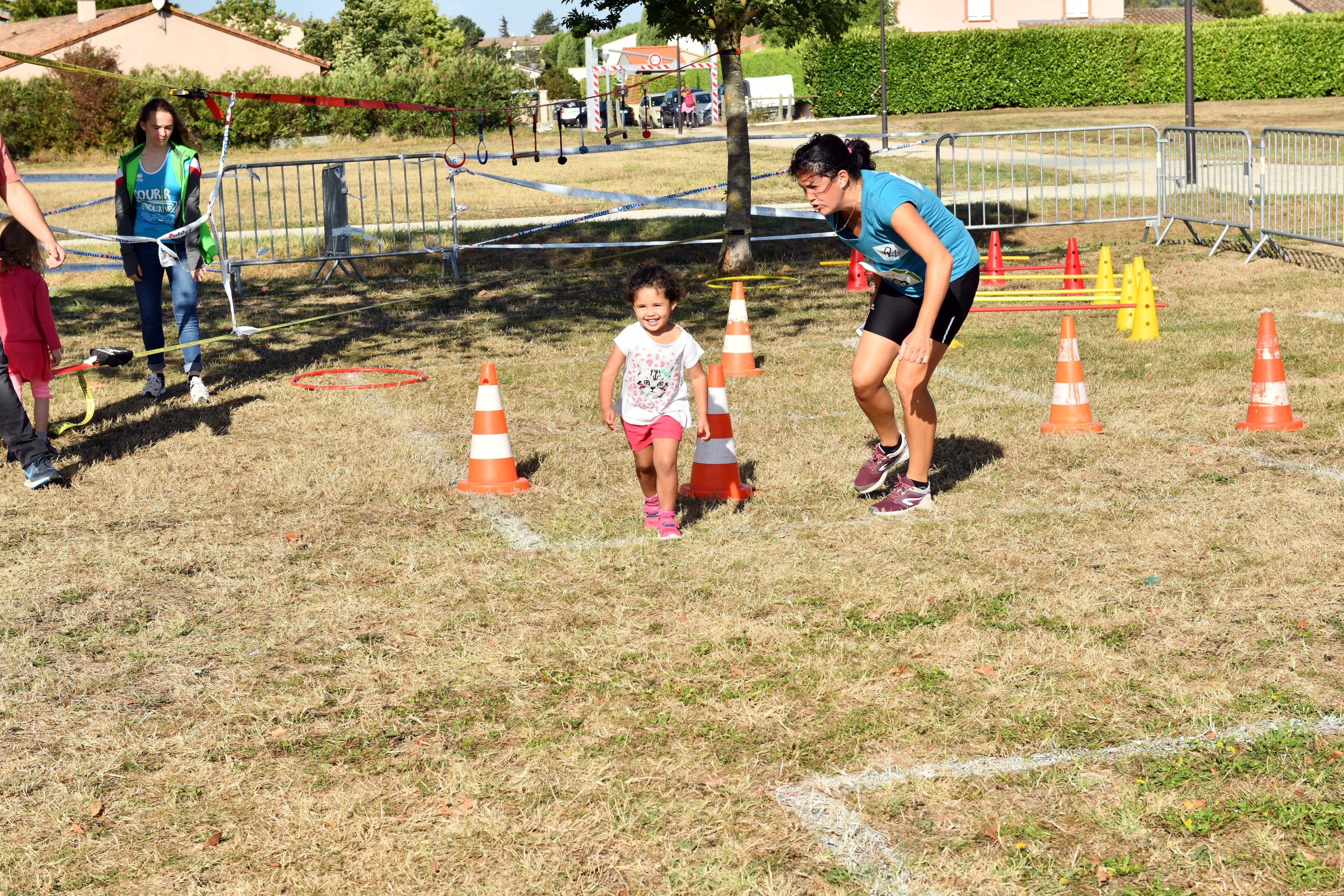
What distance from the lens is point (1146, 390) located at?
28.8ft

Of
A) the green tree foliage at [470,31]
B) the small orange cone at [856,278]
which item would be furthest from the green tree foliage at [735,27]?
the green tree foliage at [470,31]

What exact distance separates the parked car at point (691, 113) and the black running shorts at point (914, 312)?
4523 centimetres

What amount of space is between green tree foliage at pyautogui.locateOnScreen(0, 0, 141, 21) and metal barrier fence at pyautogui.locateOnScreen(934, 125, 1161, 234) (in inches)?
2405

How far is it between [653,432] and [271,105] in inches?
1813

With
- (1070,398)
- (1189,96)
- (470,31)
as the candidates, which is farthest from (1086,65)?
(470,31)

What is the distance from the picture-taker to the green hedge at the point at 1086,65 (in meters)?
45.1

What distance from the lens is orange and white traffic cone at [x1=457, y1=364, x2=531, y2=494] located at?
698 cm

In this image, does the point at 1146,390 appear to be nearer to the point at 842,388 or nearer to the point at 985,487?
the point at 842,388

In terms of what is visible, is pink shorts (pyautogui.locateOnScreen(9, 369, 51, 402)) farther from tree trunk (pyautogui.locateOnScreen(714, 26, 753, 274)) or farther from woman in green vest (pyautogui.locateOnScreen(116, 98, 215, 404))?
tree trunk (pyautogui.locateOnScreen(714, 26, 753, 274))

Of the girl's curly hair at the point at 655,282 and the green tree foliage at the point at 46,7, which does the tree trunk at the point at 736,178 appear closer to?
the girl's curly hair at the point at 655,282

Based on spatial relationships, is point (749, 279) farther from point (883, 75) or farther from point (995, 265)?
point (883, 75)

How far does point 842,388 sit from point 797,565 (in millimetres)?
3873

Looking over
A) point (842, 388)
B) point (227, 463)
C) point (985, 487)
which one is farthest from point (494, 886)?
point (842, 388)

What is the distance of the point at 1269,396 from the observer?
7.59m
